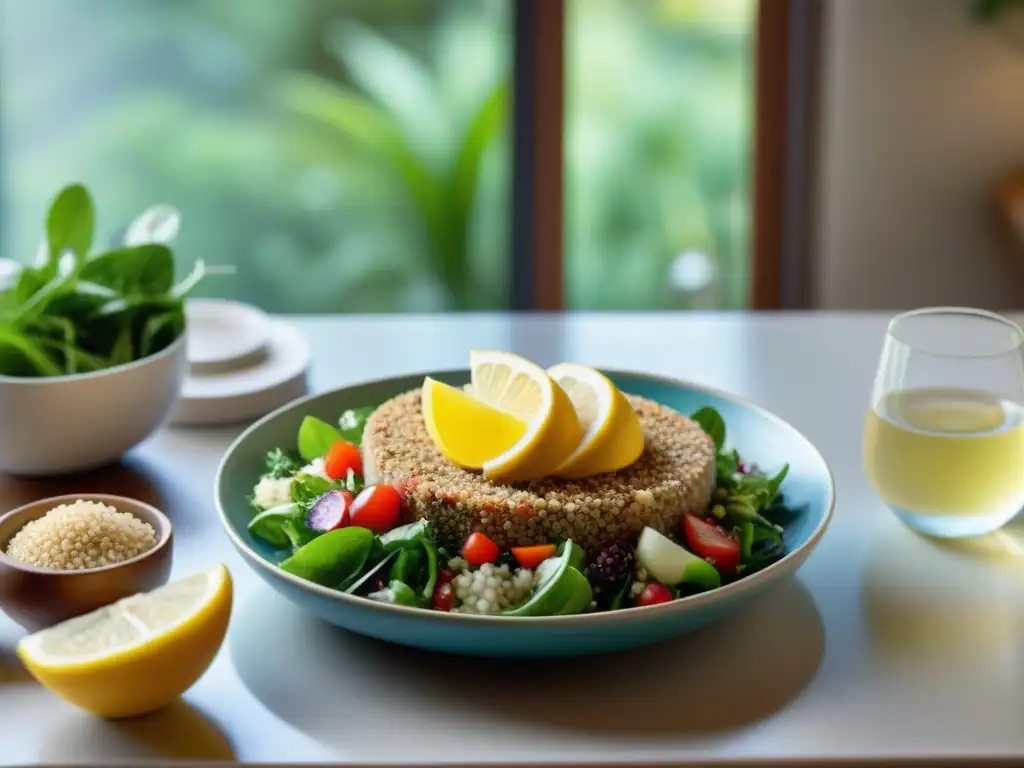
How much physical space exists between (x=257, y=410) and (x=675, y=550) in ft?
2.09

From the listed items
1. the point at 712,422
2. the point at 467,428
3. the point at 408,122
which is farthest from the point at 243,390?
the point at 408,122

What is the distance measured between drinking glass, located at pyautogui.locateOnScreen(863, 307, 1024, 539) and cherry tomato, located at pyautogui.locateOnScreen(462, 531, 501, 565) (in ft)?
1.23

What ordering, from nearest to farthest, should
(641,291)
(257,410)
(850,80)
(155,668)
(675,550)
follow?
(155,668) < (675,550) < (257,410) < (850,80) < (641,291)

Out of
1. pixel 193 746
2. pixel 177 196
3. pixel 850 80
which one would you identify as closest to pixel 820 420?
pixel 193 746

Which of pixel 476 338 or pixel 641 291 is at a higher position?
pixel 476 338

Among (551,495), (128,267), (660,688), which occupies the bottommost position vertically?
(660,688)

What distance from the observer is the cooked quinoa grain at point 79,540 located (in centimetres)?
103

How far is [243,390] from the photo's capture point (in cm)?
152

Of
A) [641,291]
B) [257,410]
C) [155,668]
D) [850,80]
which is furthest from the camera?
[641,291]

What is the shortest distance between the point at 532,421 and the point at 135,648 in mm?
386

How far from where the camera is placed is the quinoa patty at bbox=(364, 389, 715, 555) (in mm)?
1086

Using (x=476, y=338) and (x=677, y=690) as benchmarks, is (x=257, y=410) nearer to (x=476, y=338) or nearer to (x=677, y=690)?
(x=476, y=338)

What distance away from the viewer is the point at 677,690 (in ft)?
3.32

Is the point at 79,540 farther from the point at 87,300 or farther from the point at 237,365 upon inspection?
the point at 237,365
